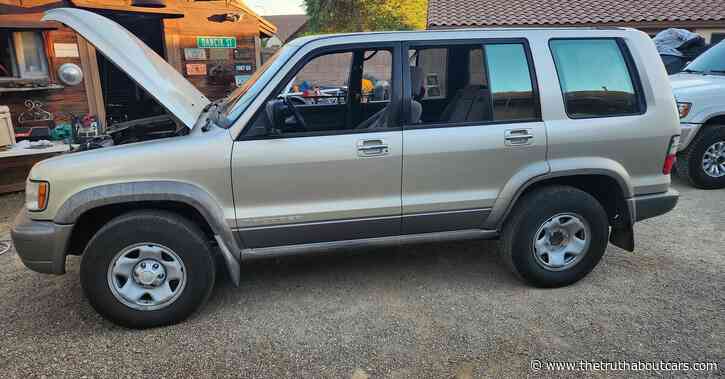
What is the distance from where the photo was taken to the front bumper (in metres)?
2.88

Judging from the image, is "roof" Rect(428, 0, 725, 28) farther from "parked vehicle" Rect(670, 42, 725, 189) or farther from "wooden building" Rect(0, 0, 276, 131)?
"parked vehicle" Rect(670, 42, 725, 189)

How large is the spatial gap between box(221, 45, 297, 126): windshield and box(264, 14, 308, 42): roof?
1370 inches

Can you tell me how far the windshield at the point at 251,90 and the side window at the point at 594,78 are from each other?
1904mm

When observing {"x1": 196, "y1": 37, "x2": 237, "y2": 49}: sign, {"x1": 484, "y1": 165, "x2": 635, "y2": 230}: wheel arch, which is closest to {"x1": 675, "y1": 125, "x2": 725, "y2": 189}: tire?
{"x1": 484, "y1": 165, "x2": 635, "y2": 230}: wheel arch

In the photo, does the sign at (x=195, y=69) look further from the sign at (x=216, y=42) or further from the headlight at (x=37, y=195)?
the headlight at (x=37, y=195)

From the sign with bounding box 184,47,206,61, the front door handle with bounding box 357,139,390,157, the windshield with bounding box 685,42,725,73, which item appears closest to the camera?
the front door handle with bounding box 357,139,390,157

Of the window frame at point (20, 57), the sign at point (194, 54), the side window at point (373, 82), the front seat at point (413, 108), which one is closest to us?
the front seat at point (413, 108)

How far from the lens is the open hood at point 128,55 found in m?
2.90

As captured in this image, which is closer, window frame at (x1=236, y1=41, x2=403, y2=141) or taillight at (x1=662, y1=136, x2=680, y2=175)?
window frame at (x1=236, y1=41, x2=403, y2=141)

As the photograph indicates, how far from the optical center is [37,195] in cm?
289

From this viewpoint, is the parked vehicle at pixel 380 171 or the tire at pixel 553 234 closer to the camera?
the parked vehicle at pixel 380 171

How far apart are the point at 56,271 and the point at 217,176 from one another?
1168mm

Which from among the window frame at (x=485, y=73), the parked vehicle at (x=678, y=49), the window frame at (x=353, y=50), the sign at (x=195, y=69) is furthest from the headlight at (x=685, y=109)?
the sign at (x=195, y=69)

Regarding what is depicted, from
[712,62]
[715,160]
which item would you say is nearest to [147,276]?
[715,160]
